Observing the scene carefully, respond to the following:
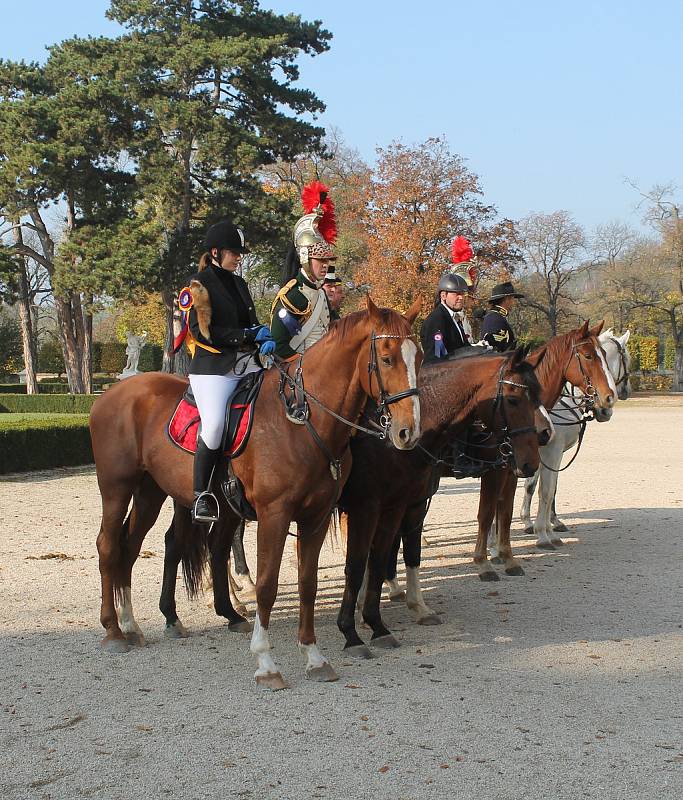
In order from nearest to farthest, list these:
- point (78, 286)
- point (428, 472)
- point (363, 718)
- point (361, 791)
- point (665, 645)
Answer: point (361, 791)
point (363, 718)
point (665, 645)
point (428, 472)
point (78, 286)

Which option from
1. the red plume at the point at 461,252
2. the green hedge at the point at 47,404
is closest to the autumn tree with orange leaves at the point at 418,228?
the green hedge at the point at 47,404

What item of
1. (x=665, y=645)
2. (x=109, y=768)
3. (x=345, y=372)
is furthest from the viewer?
(x=665, y=645)

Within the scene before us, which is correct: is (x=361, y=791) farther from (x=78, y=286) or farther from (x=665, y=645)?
(x=78, y=286)

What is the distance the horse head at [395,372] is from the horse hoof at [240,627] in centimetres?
241

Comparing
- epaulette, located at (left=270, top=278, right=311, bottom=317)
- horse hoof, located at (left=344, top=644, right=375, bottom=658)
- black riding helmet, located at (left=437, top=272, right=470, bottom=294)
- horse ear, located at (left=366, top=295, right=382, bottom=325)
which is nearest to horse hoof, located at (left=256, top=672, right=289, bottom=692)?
horse hoof, located at (left=344, top=644, right=375, bottom=658)

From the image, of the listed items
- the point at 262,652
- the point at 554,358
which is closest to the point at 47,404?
the point at 554,358

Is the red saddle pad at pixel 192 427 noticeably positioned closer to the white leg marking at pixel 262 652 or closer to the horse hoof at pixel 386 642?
the white leg marking at pixel 262 652

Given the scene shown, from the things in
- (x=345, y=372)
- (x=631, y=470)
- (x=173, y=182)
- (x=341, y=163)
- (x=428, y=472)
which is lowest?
(x=631, y=470)

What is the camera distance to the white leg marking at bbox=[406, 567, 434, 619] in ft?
24.1

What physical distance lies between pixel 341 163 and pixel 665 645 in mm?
53293

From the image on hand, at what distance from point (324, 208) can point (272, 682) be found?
3756 millimetres

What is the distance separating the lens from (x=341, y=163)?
57.0m

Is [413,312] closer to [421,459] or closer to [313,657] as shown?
[421,459]

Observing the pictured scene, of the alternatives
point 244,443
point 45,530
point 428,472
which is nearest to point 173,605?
point 244,443
